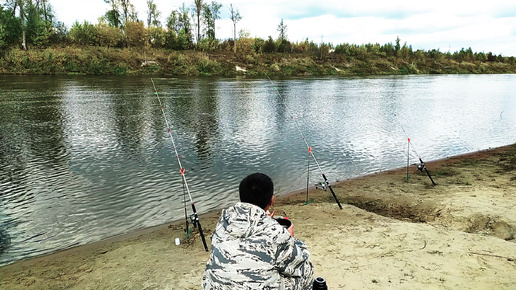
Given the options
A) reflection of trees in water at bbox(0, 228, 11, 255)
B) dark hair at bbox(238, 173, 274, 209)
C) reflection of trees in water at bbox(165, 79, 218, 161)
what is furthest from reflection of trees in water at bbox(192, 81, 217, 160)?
dark hair at bbox(238, 173, 274, 209)

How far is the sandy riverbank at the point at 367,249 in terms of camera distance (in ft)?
14.8

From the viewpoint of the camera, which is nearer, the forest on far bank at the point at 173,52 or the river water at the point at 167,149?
the river water at the point at 167,149

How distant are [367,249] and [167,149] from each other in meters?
9.18

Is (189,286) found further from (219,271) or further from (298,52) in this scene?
(298,52)

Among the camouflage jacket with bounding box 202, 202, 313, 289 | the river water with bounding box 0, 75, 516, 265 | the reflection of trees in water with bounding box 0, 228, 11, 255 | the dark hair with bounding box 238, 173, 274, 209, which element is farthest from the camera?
the river water with bounding box 0, 75, 516, 265

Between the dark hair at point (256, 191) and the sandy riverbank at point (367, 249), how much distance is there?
90.1 inches

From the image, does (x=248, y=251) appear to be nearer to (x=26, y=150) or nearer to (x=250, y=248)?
(x=250, y=248)

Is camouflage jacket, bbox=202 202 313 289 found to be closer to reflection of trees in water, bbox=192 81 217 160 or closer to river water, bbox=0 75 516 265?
river water, bbox=0 75 516 265

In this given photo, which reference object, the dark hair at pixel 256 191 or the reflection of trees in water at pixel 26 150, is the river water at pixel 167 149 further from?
the dark hair at pixel 256 191

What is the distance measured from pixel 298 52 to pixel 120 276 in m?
76.0

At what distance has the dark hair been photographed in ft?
8.78

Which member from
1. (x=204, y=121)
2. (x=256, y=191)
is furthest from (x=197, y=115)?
(x=256, y=191)

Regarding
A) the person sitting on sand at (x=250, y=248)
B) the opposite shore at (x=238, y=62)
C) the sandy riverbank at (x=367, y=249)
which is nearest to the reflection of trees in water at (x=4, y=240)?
the sandy riverbank at (x=367, y=249)

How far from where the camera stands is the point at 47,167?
10.6m
